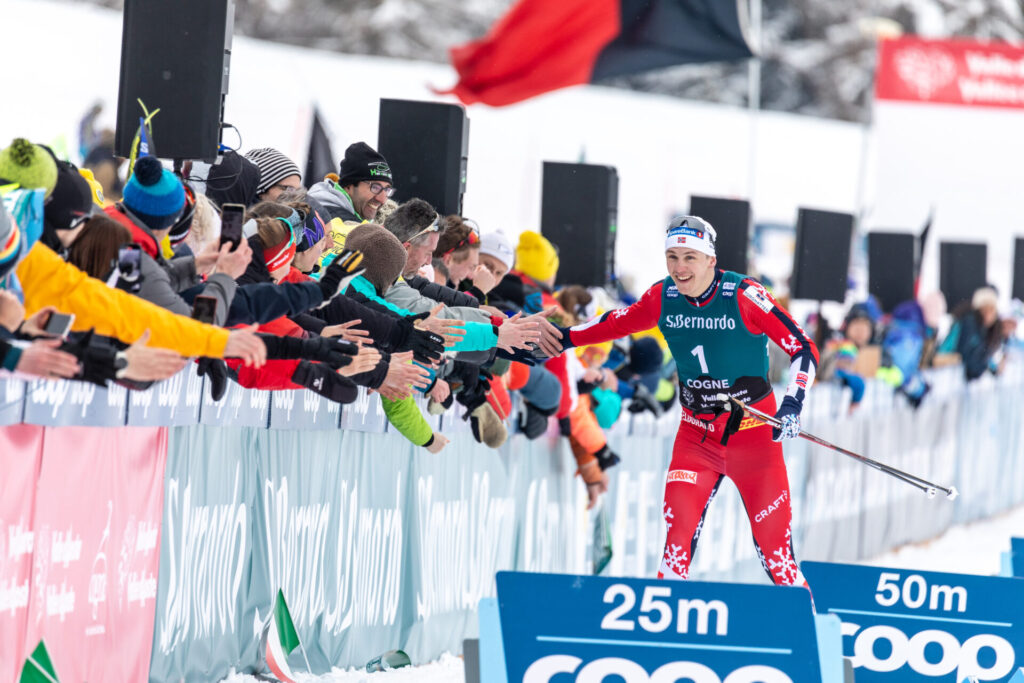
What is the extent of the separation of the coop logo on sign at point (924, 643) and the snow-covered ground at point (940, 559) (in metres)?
1.92

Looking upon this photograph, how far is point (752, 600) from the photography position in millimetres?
4770

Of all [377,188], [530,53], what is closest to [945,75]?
[530,53]

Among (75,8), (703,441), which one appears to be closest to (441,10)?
(75,8)

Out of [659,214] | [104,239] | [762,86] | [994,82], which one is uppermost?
[762,86]

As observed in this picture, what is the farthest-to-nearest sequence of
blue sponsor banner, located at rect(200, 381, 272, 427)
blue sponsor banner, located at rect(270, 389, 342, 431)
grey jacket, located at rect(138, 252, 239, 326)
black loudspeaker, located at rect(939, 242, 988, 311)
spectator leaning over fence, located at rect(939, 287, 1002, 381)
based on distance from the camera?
black loudspeaker, located at rect(939, 242, 988, 311)
spectator leaning over fence, located at rect(939, 287, 1002, 381)
blue sponsor banner, located at rect(270, 389, 342, 431)
blue sponsor banner, located at rect(200, 381, 272, 427)
grey jacket, located at rect(138, 252, 239, 326)

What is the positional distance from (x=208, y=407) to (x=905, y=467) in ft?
34.5

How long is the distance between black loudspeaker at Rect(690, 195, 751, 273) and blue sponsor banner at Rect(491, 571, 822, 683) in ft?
22.8

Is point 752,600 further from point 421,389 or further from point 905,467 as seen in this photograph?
point 905,467

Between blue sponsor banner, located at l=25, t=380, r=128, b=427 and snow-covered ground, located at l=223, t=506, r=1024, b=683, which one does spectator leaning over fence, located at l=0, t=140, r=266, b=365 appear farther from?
snow-covered ground, located at l=223, t=506, r=1024, b=683

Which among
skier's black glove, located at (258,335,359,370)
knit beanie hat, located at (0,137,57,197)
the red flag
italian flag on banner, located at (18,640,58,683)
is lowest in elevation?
italian flag on banner, located at (18,640,58,683)

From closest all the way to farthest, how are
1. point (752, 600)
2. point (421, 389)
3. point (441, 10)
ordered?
point (752, 600), point (421, 389), point (441, 10)

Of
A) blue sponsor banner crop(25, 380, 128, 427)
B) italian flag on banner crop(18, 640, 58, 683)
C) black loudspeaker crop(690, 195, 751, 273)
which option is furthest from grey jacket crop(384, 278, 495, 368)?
black loudspeaker crop(690, 195, 751, 273)

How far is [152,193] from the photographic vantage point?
5.16 meters

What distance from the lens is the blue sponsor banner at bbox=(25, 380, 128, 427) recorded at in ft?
16.4
